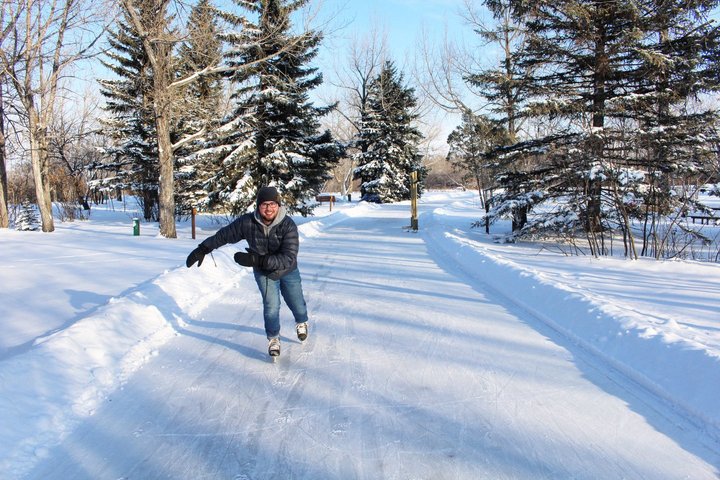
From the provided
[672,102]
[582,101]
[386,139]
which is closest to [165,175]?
[582,101]

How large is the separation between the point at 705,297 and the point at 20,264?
12.1 meters

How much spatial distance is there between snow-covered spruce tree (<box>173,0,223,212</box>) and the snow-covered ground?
28.9 feet

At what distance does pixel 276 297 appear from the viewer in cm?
446

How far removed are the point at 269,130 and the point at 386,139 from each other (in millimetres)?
22175

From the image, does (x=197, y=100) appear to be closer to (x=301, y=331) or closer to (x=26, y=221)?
(x=26, y=221)

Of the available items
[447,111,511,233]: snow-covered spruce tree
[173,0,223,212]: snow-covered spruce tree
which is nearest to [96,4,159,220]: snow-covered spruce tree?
[173,0,223,212]: snow-covered spruce tree

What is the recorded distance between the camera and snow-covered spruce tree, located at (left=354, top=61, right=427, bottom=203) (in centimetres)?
4078

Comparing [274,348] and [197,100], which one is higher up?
[197,100]

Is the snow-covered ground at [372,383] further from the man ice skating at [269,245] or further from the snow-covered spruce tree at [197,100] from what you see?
the snow-covered spruce tree at [197,100]

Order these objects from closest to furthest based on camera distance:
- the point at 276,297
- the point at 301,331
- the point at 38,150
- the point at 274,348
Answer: the point at 274,348 < the point at 276,297 < the point at 301,331 < the point at 38,150

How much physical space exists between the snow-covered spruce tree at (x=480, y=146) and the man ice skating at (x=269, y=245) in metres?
10.3

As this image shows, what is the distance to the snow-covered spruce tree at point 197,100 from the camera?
1315cm

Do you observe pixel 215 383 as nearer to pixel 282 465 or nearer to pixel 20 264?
pixel 282 465

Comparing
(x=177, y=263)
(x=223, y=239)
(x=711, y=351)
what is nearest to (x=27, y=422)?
(x=223, y=239)
